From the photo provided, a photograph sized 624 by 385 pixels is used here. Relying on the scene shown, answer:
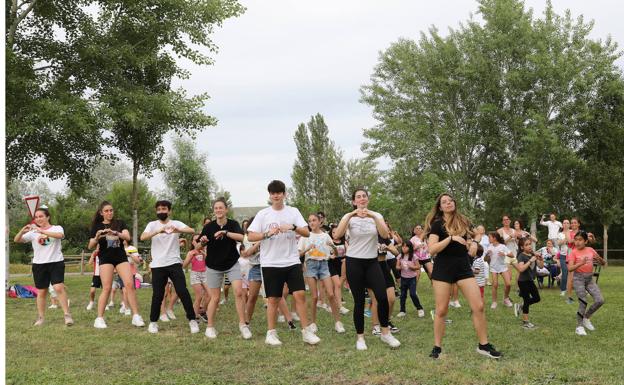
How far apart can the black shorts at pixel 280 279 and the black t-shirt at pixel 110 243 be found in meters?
2.95

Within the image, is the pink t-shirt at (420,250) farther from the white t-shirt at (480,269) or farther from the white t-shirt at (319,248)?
the white t-shirt at (319,248)

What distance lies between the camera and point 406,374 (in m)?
6.03

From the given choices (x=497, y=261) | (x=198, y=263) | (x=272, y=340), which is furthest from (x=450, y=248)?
(x=497, y=261)

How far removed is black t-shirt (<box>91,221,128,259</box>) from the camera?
9.48m

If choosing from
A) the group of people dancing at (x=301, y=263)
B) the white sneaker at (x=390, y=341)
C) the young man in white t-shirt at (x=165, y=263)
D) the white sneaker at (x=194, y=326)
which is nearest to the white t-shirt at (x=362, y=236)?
the group of people dancing at (x=301, y=263)

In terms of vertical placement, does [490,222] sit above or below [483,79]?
below

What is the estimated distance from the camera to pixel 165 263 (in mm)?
9016

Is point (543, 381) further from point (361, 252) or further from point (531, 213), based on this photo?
point (531, 213)

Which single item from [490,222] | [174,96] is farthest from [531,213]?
[174,96]

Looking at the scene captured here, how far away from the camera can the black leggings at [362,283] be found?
7641 millimetres

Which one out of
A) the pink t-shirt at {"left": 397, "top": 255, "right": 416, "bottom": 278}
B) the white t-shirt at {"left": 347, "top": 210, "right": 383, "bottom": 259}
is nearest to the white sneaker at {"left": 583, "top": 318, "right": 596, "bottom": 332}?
the pink t-shirt at {"left": 397, "top": 255, "right": 416, "bottom": 278}

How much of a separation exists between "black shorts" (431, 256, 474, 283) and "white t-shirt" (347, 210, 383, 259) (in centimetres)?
98

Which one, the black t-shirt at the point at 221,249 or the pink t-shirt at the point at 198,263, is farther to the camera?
the pink t-shirt at the point at 198,263

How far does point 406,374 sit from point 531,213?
31719mm
